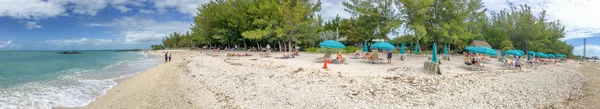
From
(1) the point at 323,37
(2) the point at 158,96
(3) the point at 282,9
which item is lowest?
(2) the point at 158,96

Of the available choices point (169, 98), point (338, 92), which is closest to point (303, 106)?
point (338, 92)

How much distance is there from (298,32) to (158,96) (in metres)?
25.5

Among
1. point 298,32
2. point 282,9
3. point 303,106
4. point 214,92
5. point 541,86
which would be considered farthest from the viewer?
point 298,32

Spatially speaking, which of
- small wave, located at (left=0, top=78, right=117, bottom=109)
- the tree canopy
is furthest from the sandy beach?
the tree canopy

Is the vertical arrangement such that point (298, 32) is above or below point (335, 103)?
above

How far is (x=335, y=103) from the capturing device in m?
6.72

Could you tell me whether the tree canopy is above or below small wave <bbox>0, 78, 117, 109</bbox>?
above

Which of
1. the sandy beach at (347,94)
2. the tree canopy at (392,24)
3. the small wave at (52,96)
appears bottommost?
the small wave at (52,96)

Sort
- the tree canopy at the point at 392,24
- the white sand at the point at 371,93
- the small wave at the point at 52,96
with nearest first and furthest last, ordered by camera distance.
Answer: the white sand at the point at 371,93 → the small wave at the point at 52,96 → the tree canopy at the point at 392,24

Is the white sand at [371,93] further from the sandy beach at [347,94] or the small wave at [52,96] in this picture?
the small wave at [52,96]

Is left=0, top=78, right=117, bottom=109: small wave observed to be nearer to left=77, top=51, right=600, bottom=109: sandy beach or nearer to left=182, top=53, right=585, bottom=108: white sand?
left=77, top=51, right=600, bottom=109: sandy beach

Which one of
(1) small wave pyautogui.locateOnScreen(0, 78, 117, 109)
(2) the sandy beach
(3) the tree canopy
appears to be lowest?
(1) small wave pyautogui.locateOnScreen(0, 78, 117, 109)

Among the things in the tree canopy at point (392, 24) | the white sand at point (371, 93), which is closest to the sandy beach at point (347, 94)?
the white sand at point (371, 93)

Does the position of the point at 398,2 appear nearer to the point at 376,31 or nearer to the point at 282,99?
the point at 376,31
